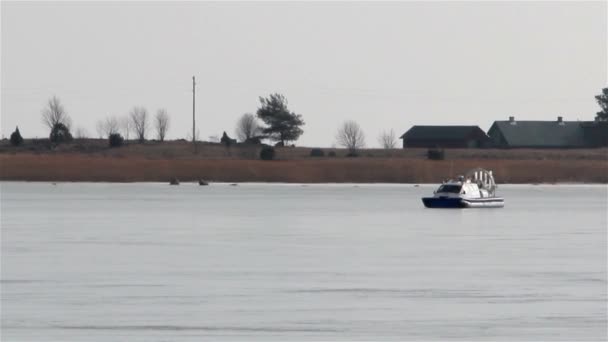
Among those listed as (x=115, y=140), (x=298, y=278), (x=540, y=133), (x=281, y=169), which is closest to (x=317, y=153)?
(x=281, y=169)

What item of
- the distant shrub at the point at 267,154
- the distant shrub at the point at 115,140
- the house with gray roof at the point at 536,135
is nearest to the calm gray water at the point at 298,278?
the distant shrub at the point at 267,154

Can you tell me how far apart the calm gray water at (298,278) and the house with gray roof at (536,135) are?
306 feet

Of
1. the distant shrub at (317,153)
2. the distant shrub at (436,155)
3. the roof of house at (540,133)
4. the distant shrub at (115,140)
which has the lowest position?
the distant shrub at (436,155)

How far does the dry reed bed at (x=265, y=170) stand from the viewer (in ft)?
345

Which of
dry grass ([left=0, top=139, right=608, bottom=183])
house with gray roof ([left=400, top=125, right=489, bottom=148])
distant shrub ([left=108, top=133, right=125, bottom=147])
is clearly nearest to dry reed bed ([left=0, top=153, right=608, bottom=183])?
dry grass ([left=0, top=139, right=608, bottom=183])

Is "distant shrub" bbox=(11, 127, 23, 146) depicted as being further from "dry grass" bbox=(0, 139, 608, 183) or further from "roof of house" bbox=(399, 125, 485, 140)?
"roof of house" bbox=(399, 125, 485, 140)

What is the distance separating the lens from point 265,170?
351 ft

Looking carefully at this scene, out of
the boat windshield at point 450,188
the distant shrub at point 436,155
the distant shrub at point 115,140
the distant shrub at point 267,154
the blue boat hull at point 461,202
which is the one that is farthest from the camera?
the distant shrub at point 115,140

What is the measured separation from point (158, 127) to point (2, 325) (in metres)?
119

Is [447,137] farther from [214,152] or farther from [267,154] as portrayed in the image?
[267,154]

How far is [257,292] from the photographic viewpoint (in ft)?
84.5

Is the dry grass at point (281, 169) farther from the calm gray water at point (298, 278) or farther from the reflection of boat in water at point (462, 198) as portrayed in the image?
the calm gray water at point (298, 278)

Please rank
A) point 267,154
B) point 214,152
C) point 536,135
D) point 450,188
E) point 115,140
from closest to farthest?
1. point 450,188
2. point 267,154
3. point 214,152
4. point 115,140
5. point 536,135

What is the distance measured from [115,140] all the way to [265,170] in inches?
849
